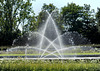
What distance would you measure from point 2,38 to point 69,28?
14.7m

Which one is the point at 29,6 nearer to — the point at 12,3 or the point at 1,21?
the point at 12,3

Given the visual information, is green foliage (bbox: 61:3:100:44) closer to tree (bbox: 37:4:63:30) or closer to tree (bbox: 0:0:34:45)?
tree (bbox: 37:4:63:30)

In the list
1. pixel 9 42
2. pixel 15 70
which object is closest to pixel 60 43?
pixel 9 42

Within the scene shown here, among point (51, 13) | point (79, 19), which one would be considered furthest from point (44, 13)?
point (79, 19)

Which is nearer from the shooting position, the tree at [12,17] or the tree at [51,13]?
the tree at [12,17]

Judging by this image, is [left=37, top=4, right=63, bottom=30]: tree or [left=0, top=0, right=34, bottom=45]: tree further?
[left=37, top=4, right=63, bottom=30]: tree

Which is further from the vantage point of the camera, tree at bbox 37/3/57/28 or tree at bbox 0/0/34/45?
tree at bbox 37/3/57/28

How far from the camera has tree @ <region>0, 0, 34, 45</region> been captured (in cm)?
3269

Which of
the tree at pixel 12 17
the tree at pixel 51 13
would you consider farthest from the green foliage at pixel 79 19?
the tree at pixel 12 17

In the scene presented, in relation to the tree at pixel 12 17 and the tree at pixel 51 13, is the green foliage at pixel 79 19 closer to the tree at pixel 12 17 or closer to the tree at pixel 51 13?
the tree at pixel 51 13

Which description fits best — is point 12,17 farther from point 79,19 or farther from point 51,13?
point 79,19

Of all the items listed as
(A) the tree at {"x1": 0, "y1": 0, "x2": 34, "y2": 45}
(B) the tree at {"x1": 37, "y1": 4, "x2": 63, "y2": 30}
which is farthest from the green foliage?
(A) the tree at {"x1": 0, "y1": 0, "x2": 34, "y2": 45}

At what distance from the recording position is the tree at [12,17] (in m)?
32.7

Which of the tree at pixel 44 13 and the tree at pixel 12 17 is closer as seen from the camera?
the tree at pixel 12 17
